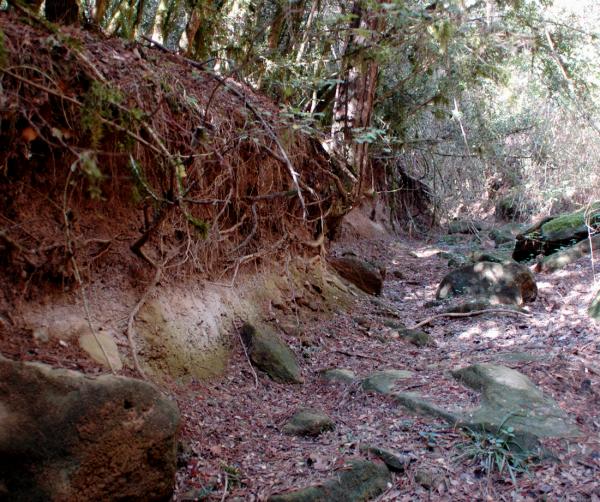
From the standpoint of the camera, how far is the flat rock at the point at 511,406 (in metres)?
4.05

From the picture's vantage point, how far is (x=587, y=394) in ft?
15.0

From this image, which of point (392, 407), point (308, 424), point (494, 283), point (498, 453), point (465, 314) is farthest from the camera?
point (494, 283)

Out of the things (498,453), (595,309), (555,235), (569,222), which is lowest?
(498,453)

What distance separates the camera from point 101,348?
12.9 feet

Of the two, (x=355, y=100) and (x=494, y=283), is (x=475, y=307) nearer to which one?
(x=494, y=283)

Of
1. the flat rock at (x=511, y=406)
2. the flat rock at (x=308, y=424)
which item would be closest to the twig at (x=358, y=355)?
the flat rock at (x=511, y=406)

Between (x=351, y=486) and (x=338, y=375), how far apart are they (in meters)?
1.90

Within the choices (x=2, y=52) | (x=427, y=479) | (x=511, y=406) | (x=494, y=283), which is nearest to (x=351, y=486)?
(x=427, y=479)

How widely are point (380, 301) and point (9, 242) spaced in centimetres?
585

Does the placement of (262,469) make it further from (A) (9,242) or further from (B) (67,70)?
(B) (67,70)

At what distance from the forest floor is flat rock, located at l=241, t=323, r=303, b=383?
0.11 m

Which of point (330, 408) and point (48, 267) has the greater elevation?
point (48, 267)

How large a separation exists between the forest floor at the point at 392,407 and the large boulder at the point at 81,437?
0.38 metres

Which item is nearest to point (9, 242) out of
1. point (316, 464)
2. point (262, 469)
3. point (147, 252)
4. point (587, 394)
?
point (147, 252)
